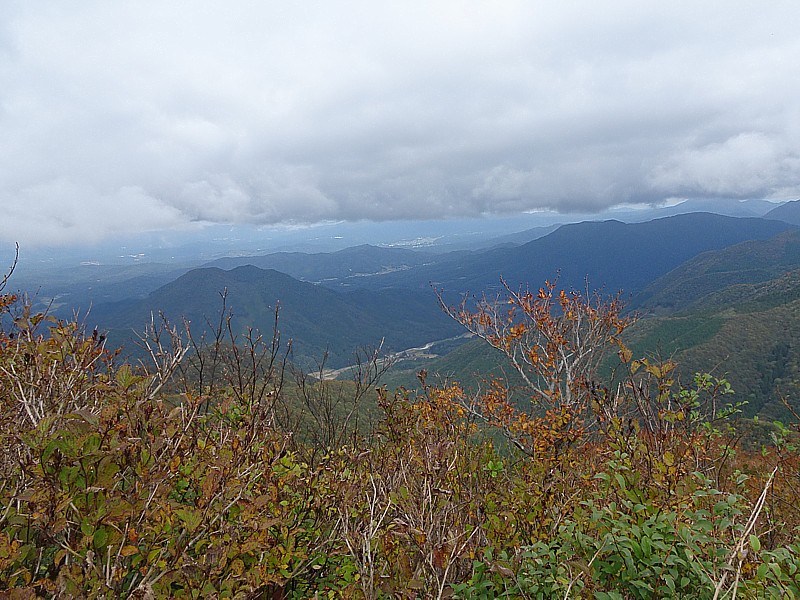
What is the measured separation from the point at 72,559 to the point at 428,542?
93.5 inches

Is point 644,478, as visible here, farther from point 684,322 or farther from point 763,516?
point 684,322

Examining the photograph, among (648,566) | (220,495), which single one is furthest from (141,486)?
(648,566)

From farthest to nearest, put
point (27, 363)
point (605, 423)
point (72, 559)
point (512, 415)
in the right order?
point (512, 415) < point (605, 423) < point (27, 363) < point (72, 559)

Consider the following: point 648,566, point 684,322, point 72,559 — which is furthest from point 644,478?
point 684,322

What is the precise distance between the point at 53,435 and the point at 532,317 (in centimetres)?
1294

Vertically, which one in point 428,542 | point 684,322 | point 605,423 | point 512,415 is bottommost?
point 684,322

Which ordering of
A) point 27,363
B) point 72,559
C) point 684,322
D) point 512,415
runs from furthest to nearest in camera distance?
point 684,322 < point 512,415 < point 27,363 < point 72,559

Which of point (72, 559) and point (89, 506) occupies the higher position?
point (89, 506)

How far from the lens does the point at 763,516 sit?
5.39m

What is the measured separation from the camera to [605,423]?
23.7ft

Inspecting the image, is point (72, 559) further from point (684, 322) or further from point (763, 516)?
point (684, 322)

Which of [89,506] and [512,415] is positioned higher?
[89,506]

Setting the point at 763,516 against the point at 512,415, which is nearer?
the point at 763,516

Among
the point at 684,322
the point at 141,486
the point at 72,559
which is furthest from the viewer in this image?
the point at 684,322
